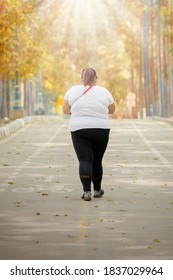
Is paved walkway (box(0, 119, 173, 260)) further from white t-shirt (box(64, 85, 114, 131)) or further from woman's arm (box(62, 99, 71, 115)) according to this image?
woman's arm (box(62, 99, 71, 115))

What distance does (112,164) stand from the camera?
22.9 m

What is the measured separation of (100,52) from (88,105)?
9242 cm

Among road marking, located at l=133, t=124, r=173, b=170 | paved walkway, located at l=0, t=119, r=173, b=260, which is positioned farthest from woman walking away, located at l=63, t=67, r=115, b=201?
road marking, located at l=133, t=124, r=173, b=170

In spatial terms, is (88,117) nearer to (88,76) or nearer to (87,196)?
(88,76)

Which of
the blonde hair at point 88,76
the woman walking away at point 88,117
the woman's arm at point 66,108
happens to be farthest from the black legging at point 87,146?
the blonde hair at point 88,76

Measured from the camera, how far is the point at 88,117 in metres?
15.4

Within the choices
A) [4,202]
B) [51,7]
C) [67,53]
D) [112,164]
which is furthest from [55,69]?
[4,202]

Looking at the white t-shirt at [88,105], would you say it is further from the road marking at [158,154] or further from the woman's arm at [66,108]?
the road marking at [158,154]

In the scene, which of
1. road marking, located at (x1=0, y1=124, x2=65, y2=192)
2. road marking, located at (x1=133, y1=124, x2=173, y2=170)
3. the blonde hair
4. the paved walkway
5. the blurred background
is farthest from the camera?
the blurred background

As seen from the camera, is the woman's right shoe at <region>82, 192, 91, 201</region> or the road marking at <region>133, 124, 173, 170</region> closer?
the woman's right shoe at <region>82, 192, 91, 201</region>

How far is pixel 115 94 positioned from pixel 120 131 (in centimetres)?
6871

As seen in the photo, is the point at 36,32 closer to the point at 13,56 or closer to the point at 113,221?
the point at 13,56

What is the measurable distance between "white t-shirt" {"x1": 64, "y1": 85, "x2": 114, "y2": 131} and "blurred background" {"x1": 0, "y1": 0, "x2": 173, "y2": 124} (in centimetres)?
3877

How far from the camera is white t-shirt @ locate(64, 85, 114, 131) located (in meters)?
15.3
